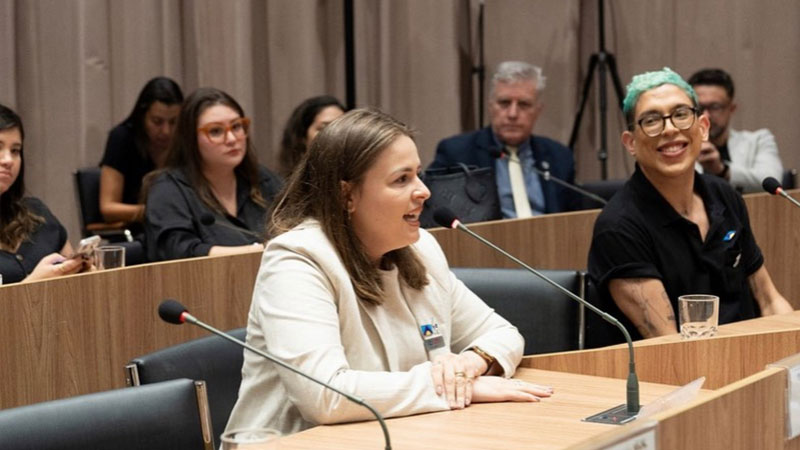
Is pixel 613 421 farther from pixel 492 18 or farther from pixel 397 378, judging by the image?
pixel 492 18

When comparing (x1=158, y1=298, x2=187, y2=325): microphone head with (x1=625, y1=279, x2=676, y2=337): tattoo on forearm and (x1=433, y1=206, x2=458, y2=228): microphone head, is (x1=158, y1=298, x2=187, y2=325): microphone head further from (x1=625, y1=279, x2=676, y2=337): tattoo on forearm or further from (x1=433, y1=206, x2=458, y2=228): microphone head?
(x1=625, y1=279, x2=676, y2=337): tattoo on forearm

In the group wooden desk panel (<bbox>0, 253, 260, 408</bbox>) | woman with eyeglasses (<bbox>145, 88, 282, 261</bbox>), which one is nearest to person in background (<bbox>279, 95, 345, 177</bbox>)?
woman with eyeglasses (<bbox>145, 88, 282, 261</bbox>)

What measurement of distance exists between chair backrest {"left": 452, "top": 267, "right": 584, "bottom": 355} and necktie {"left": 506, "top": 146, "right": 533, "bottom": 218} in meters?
2.23

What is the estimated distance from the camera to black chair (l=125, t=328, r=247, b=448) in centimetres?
245

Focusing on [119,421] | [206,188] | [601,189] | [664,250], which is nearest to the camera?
[119,421]

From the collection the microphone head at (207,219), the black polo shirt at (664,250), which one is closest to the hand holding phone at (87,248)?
the microphone head at (207,219)

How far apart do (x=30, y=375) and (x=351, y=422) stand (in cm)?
133

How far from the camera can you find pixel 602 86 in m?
7.40

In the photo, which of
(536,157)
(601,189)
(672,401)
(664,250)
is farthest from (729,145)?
(672,401)

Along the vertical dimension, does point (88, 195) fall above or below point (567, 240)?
above

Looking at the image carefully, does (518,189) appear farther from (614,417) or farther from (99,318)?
(614,417)

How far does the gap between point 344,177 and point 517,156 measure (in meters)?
3.38

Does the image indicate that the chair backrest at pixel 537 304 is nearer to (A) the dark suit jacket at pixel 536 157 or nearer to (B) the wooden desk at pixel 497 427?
(B) the wooden desk at pixel 497 427

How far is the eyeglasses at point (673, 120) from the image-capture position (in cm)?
344
